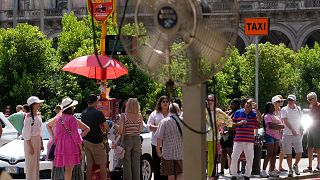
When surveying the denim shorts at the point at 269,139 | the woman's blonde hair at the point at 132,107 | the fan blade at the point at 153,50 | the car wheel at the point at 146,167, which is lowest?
the car wheel at the point at 146,167

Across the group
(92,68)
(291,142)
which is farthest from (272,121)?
(92,68)

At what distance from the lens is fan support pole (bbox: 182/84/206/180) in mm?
6273

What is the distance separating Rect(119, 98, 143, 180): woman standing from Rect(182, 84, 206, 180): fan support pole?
9.91 meters

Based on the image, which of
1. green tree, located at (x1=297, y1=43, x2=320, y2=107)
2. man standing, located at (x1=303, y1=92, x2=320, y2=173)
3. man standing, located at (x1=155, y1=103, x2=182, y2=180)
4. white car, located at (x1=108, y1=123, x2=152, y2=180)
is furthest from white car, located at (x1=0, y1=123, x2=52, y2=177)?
green tree, located at (x1=297, y1=43, x2=320, y2=107)

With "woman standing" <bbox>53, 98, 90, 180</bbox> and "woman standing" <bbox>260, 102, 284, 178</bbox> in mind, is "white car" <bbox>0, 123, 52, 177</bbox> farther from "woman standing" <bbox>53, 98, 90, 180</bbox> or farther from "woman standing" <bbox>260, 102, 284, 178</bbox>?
"woman standing" <bbox>260, 102, 284, 178</bbox>

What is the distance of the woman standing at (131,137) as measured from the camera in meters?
16.4

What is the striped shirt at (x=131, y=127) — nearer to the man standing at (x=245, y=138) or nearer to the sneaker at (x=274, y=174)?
the man standing at (x=245, y=138)

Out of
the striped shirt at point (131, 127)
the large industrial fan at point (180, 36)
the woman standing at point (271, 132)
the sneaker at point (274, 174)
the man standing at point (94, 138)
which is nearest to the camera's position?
the large industrial fan at point (180, 36)

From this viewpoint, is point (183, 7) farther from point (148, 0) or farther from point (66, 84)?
point (66, 84)

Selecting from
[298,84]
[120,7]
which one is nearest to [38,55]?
[298,84]

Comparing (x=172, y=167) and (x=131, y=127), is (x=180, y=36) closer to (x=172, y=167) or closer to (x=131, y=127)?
(x=172, y=167)

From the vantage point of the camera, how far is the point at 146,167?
62.2ft

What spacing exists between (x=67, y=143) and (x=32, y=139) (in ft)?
4.75

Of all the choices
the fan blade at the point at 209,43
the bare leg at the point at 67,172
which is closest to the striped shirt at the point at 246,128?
the bare leg at the point at 67,172
